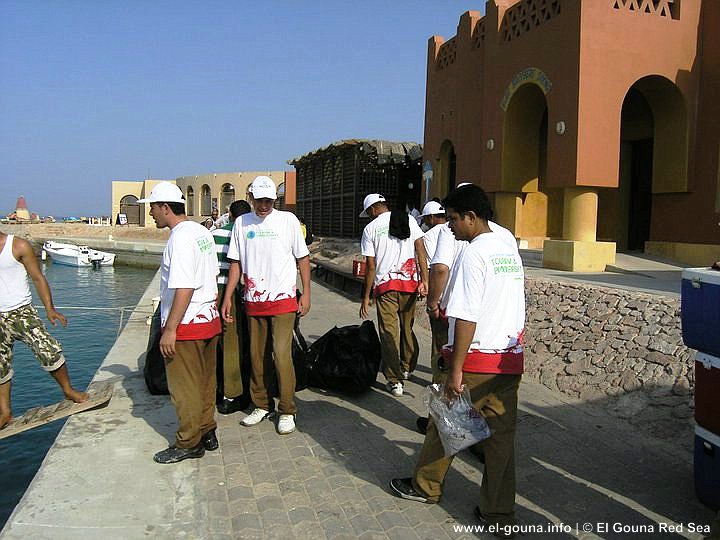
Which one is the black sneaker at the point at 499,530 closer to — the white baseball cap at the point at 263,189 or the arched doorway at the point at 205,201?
the white baseball cap at the point at 263,189

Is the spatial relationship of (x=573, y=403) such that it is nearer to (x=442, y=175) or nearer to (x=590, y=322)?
(x=590, y=322)

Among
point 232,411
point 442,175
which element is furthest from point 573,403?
point 442,175

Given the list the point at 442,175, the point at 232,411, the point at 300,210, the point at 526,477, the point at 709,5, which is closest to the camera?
the point at 526,477

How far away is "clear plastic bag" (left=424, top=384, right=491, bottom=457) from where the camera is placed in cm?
300

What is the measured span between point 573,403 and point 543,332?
1.75m

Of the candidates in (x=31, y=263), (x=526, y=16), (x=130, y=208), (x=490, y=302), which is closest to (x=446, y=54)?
(x=526, y=16)

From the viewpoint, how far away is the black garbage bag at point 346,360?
5371mm

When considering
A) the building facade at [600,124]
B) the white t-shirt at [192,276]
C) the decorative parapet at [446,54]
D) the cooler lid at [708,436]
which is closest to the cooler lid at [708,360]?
the cooler lid at [708,436]

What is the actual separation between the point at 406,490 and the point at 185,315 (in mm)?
1797

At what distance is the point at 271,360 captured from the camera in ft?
15.4

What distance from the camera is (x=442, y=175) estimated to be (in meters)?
17.6

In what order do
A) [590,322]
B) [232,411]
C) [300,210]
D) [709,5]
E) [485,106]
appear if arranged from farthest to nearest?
[300,210] < [485,106] < [709,5] < [590,322] < [232,411]

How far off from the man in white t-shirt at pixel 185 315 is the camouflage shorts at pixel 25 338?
1.37 meters

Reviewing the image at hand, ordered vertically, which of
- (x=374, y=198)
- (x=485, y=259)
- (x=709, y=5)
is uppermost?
(x=709, y=5)
